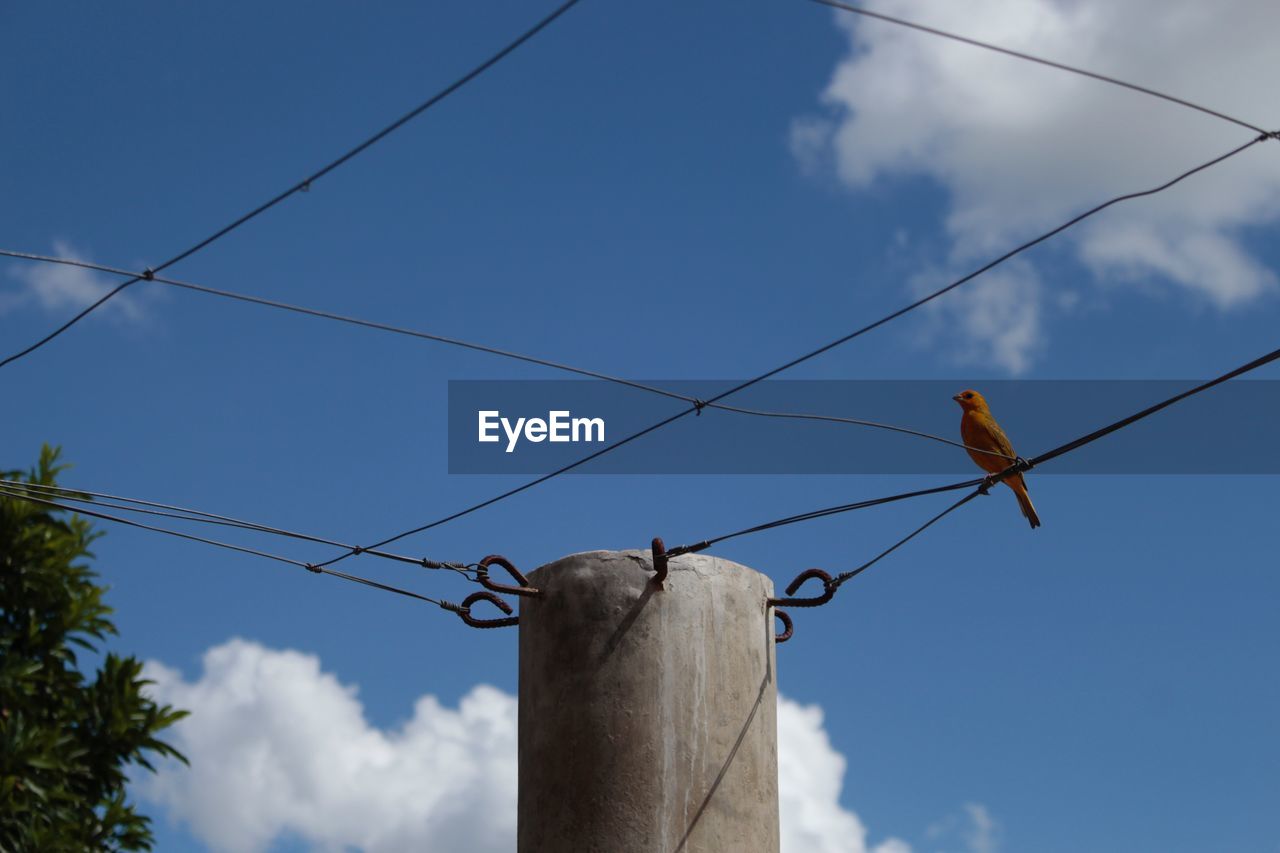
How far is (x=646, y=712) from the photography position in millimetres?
5527

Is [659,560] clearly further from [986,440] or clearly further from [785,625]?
[986,440]

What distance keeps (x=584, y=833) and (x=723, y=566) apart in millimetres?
1267

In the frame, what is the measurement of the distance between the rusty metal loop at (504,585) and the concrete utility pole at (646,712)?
11cm

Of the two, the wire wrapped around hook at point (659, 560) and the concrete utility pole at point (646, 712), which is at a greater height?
the wire wrapped around hook at point (659, 560)

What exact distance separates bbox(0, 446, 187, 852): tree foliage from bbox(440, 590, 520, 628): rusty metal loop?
5.37m

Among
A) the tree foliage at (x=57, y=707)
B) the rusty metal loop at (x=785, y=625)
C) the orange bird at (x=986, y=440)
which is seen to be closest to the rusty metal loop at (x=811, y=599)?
the rusty metal loop at (x=785, y=625)

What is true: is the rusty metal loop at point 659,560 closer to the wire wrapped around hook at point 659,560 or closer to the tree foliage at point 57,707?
the wire wrapped around hook at point 659,560

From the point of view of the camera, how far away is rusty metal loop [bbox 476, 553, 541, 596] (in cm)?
603

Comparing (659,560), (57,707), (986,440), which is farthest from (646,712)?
(57,707)

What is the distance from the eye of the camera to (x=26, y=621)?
1111 cm

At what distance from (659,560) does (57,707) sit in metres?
7.17

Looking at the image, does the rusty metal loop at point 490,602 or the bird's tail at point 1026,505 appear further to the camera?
the bird's tail at point 1026,505

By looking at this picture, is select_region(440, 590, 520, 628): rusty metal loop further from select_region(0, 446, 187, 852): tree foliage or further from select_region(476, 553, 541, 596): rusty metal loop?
select_region(0, 446, 187, 852): tree foliage

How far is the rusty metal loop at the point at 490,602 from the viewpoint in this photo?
20.7ft
